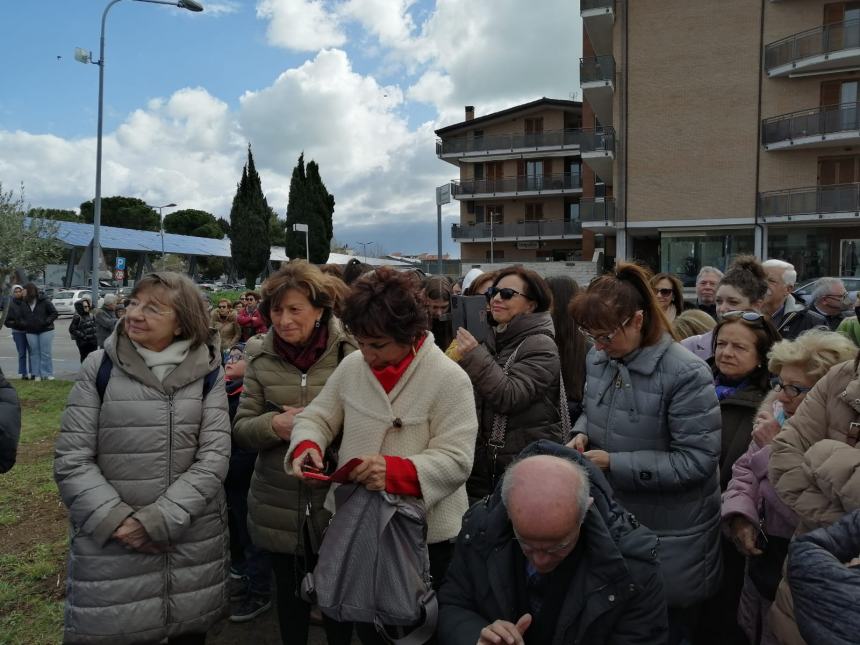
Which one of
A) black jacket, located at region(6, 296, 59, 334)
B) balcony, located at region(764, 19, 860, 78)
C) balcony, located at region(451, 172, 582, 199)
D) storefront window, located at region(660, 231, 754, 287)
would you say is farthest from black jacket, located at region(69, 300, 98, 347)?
balcony, located at region(451, 172, 582, 199)

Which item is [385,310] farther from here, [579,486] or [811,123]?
[811,123]

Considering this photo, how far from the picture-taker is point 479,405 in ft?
10.7

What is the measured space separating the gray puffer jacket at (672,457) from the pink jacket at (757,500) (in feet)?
0.29

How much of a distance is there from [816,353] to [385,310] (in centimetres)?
189

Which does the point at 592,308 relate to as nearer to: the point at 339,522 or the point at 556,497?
the point at 556,497

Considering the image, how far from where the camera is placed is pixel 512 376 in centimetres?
320

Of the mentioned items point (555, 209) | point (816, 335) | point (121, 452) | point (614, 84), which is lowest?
point (121, 452)

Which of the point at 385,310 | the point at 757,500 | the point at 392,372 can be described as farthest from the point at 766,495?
the point at 385,310

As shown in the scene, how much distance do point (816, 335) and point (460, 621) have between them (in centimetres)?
200

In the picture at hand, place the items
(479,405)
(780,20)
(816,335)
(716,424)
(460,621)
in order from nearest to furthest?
(460,621), (716,424), (816,335), (479,405), (780,20)

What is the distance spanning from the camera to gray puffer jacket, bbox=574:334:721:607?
251cm

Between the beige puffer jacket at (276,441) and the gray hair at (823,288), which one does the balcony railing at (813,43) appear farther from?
the beige puffer jacket at (276,441)

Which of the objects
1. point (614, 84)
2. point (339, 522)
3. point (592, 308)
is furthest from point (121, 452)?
point (614, 84)

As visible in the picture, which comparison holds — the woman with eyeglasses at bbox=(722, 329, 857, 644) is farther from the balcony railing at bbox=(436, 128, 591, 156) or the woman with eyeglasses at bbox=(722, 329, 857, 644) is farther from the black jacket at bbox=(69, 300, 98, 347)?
the balcony railing at bbox=(436, 128, 591, 156)
